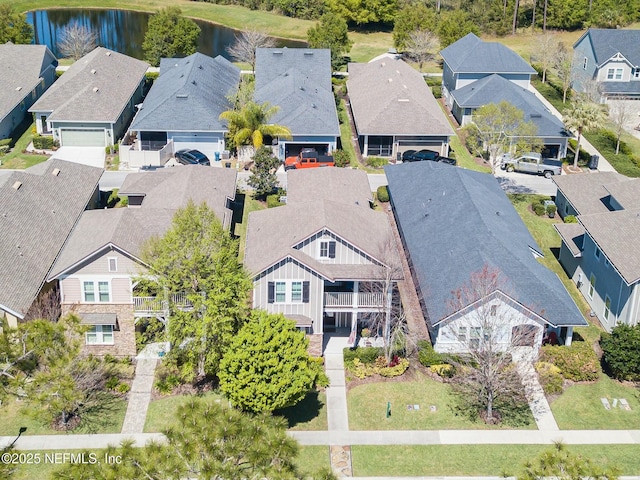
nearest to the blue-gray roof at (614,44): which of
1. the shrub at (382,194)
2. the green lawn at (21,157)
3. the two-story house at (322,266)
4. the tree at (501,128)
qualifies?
the tree at (501,128)

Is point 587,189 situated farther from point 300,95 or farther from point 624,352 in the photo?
point 300,95

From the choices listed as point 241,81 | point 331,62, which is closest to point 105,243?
point 241,81

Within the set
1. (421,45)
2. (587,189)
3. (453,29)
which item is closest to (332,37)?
(421,45)

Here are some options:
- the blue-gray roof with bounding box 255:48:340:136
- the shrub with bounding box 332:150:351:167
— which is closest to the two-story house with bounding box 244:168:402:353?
the shrub with bounding box 332:150:351:167

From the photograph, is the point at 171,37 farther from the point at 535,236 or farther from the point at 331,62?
the point at 535,236

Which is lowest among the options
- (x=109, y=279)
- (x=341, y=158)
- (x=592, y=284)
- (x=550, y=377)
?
(x=550, y=377)

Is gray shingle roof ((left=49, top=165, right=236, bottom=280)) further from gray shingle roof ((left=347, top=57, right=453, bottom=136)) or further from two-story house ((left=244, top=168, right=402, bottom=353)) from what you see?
gray shingle roof ((left=347, top=57, right=453, bottom=136))
